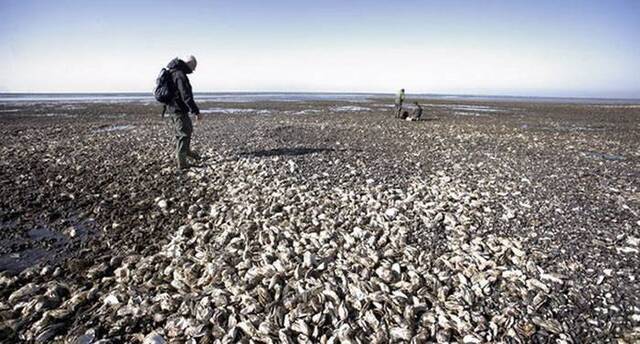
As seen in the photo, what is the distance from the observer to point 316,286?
4.76 meters

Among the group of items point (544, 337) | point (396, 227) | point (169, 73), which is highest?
point (169, 73)

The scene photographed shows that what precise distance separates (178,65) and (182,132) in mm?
1906

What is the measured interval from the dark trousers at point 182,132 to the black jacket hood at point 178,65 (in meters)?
1.26

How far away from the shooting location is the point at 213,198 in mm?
8414

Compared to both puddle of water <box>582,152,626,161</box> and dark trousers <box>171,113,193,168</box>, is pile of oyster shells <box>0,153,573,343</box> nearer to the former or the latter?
dark trousers <box>171,113,193,168</box>

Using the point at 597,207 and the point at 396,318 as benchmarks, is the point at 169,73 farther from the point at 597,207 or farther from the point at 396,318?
the point at 597,207

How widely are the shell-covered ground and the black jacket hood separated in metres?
3.13

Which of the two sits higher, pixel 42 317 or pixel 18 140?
pixel 18 140

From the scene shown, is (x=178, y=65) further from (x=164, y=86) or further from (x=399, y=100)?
(x=399, y=100)

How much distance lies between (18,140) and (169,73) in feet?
43.6

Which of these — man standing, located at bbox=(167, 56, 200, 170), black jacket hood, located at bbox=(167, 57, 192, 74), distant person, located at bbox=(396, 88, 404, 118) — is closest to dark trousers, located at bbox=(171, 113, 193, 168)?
man standing, located at bbox=(167, 56, 200, 170)

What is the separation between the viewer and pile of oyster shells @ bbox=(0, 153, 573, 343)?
4.05m

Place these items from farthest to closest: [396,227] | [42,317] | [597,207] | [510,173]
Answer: [510,173] → [597,207] → [396,227] → [42,317]

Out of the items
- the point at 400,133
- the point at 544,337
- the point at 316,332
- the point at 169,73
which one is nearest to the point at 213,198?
the point at 169,73
